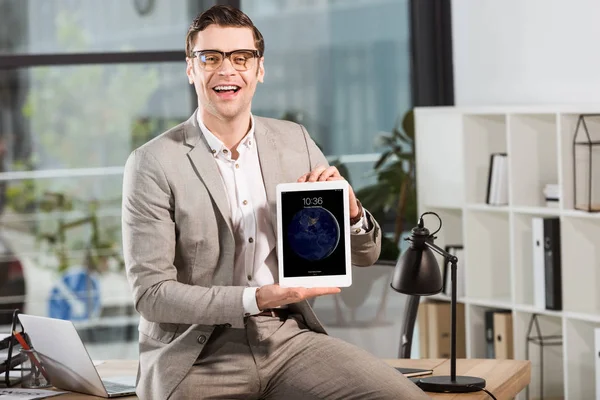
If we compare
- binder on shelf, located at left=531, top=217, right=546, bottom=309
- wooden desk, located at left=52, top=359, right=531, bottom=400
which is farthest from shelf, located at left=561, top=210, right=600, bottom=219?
wooden desk, located at left=52, top=359, right=531, bottom=400

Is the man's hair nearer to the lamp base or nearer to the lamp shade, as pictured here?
the lamp shade

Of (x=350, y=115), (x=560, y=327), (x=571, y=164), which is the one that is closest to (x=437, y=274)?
(x=571, y=164)

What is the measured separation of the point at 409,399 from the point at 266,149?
712 mm

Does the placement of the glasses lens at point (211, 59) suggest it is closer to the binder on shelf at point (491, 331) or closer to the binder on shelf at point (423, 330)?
the binder on shelf at point (491, 331)

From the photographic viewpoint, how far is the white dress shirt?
2500 mm

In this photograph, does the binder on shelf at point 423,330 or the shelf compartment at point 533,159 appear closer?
the shelf compartment at point 533,159

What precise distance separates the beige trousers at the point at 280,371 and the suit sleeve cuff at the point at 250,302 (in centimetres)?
12

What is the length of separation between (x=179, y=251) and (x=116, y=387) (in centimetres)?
54

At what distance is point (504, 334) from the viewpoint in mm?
4469

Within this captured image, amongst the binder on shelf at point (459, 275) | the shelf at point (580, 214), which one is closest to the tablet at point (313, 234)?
the shelf at point (580, 214)

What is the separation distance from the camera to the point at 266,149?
2607 mm

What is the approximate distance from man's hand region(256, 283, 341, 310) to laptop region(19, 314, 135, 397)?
1.96ft

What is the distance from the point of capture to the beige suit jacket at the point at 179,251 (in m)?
2.38

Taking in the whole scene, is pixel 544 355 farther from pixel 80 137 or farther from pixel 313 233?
pixel 80 137
